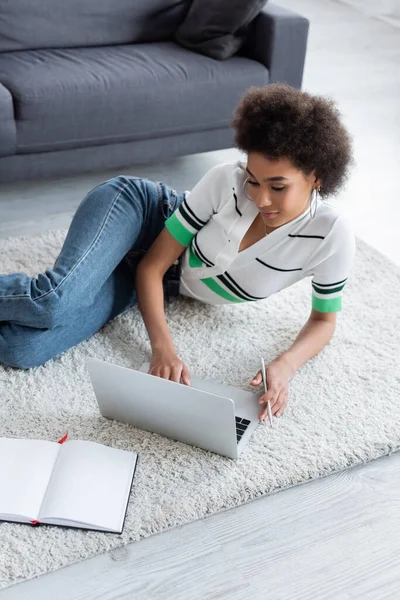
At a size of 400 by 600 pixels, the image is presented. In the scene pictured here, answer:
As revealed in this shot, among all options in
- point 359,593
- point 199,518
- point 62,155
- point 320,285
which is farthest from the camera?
point 62,155

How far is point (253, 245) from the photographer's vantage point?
6.13 ft

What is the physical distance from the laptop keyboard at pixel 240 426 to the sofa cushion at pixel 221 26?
1569 mm

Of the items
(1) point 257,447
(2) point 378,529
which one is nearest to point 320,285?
(1) point 257,447

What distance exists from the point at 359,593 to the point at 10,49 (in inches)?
87.0

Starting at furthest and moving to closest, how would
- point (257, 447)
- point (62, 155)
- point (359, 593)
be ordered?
point (62, 155)
point (257, 447)
point (359, 593)

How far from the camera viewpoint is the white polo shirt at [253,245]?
183cm

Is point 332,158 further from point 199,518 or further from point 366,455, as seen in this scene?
point 199,518

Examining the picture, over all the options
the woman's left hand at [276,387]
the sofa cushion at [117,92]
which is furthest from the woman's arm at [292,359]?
the sofa cushion at [117,92]

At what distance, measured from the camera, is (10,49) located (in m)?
2.86

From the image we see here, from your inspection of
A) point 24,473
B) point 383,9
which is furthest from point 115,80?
point 383,9

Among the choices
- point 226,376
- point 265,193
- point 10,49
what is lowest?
point 226,376

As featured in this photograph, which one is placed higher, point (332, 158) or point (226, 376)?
point (332, 158)

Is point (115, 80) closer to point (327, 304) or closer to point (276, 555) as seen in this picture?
point (327, 304)

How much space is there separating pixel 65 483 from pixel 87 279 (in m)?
0.52
